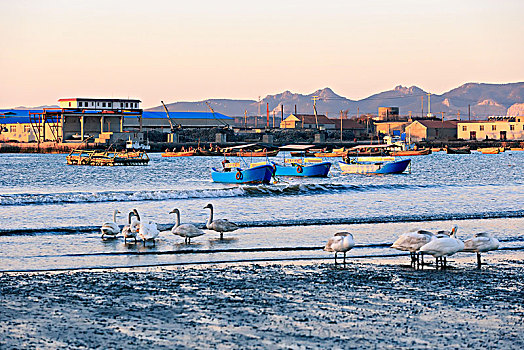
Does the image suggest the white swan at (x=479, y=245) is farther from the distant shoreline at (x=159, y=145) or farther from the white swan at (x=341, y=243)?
the distant shoreline at (x=159, y=145)

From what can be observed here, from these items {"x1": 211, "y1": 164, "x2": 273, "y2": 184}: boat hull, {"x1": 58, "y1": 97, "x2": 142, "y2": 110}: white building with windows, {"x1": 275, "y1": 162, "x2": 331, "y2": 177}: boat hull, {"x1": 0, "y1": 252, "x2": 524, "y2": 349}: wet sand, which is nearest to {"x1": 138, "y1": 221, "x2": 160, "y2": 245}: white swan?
{"x1": 0, "y1": 252, "x2": 524, "y2": 349}: wet sand

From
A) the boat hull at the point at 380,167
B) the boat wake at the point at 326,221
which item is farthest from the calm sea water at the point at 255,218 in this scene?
the boat hull at the point at 380,167

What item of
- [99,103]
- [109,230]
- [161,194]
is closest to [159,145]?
[99,103]

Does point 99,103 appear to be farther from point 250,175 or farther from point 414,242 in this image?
point 414,242

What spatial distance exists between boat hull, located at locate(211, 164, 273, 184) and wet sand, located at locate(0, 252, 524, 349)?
103 ft

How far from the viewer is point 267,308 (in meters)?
10.2

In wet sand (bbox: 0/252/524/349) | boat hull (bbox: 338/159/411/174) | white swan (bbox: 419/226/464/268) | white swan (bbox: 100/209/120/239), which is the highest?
white swan (bbox: 419/226/464/268)

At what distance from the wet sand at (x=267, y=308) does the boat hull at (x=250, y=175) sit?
31.5m

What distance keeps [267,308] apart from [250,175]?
35.7 meters

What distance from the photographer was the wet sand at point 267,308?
8.60 m

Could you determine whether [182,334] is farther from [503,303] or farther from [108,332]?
[503,303]

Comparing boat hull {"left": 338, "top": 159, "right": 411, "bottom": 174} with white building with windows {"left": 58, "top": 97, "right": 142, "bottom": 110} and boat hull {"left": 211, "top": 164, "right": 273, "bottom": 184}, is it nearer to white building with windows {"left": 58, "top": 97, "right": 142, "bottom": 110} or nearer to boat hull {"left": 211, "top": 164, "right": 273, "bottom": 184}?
boat hull {"left": 211, "top": 164, "right": 273, "bottom": 184}

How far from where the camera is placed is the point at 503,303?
10.4 meters

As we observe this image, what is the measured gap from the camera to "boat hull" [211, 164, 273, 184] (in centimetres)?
4509
